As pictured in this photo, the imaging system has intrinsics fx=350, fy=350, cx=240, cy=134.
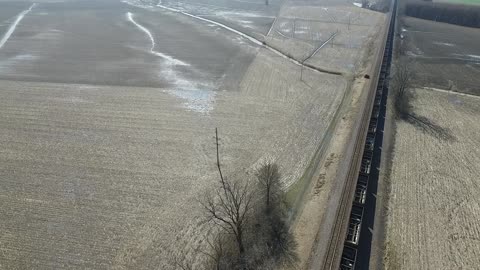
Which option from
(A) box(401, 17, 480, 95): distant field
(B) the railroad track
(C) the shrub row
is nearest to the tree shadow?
(B) the railroad track

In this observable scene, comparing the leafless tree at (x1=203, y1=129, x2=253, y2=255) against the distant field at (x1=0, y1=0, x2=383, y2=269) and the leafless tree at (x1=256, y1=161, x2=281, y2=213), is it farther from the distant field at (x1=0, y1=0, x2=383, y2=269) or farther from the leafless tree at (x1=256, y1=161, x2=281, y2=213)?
the leafless tree at (x1=256, y1=161, x2=281, y2=213)

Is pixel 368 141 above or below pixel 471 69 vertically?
below

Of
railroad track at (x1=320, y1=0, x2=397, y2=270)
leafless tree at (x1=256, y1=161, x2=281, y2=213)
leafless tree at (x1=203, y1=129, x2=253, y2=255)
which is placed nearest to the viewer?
railroad track at (x1=320, y1=0, x2=397, y2=270)

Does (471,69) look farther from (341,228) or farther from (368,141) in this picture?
(341,228)

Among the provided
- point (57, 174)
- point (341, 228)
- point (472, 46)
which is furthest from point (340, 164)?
point (472, 46)

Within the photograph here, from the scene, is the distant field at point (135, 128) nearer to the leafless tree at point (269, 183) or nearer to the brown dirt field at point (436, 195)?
the leafless tree at point (269, 183)

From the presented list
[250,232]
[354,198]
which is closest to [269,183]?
[250,232]
